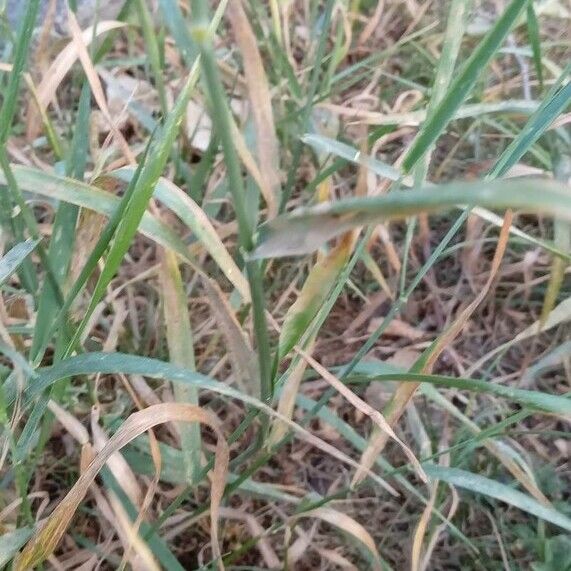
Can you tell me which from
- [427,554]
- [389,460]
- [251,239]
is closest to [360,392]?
[389,460]

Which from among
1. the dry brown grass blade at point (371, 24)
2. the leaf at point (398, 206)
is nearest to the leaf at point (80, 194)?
the leaf at point (398, 206)

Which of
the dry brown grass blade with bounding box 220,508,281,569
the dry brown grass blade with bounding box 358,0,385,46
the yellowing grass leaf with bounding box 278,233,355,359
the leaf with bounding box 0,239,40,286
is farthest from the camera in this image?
the dry brown grass blade with bounding box 358,0,385,46

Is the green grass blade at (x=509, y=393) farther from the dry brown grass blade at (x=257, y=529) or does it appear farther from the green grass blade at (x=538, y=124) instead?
the dry brown grass blade at (x=257, y=529)

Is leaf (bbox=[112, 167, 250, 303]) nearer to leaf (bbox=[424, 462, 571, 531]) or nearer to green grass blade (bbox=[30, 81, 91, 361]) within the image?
green grass blade (bbox=[30, 81, 91, 361])

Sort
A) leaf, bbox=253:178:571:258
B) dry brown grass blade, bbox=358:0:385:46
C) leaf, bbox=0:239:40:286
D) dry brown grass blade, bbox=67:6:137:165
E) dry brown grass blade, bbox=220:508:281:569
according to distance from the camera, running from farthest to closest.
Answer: dry brown grass blade, bbox=358:0:385:46, dry brown grass blade, bbox=220:508:281:569, dry brown grass blade, bbox=67:6:137:165, leaf, bbox=0:239:40:286, leaf, bbox=253:178:571:258

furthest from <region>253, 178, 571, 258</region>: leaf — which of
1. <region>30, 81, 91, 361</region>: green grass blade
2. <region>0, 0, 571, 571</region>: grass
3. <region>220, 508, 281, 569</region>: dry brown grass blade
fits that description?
<region>220, 508, 281, 569</region>: dry brown grass blade

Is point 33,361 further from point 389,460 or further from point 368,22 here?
point 368,22

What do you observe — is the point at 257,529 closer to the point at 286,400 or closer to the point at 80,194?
the point at 286,400

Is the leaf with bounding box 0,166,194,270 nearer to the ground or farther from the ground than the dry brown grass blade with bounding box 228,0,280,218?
nearer to the ground
